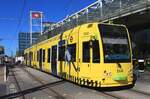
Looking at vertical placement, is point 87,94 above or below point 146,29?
below

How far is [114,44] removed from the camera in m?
17.4

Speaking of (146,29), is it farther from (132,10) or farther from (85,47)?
(85,47)

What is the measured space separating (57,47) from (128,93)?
30.1 ft

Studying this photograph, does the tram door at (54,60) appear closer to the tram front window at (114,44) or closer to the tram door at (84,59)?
the tram door at (84,59)

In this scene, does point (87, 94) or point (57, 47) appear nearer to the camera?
point (87, 94)

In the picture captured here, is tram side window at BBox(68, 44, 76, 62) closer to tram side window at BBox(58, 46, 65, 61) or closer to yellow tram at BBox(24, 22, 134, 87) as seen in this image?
yellow tram at BBox(24, 22, 134, 87)

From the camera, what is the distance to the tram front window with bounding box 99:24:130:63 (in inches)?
677

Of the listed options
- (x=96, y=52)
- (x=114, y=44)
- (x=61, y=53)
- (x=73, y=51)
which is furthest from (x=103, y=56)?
(x=61, y=53)

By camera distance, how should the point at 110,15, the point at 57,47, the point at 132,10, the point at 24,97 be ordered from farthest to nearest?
the point at 110,15
the point at 132,10
the point at 57,47
the point at 24,97

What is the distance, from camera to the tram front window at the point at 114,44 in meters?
17.2

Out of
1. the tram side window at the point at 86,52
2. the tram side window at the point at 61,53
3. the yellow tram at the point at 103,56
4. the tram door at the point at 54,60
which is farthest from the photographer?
the tram door at the point at 54,60

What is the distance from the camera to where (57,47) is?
24.8m

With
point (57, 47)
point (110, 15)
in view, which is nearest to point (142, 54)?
point (110, 15)

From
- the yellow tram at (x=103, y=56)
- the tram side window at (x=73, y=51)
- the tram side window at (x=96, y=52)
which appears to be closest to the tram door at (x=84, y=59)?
the yellow tram at (x=103, y=56)
